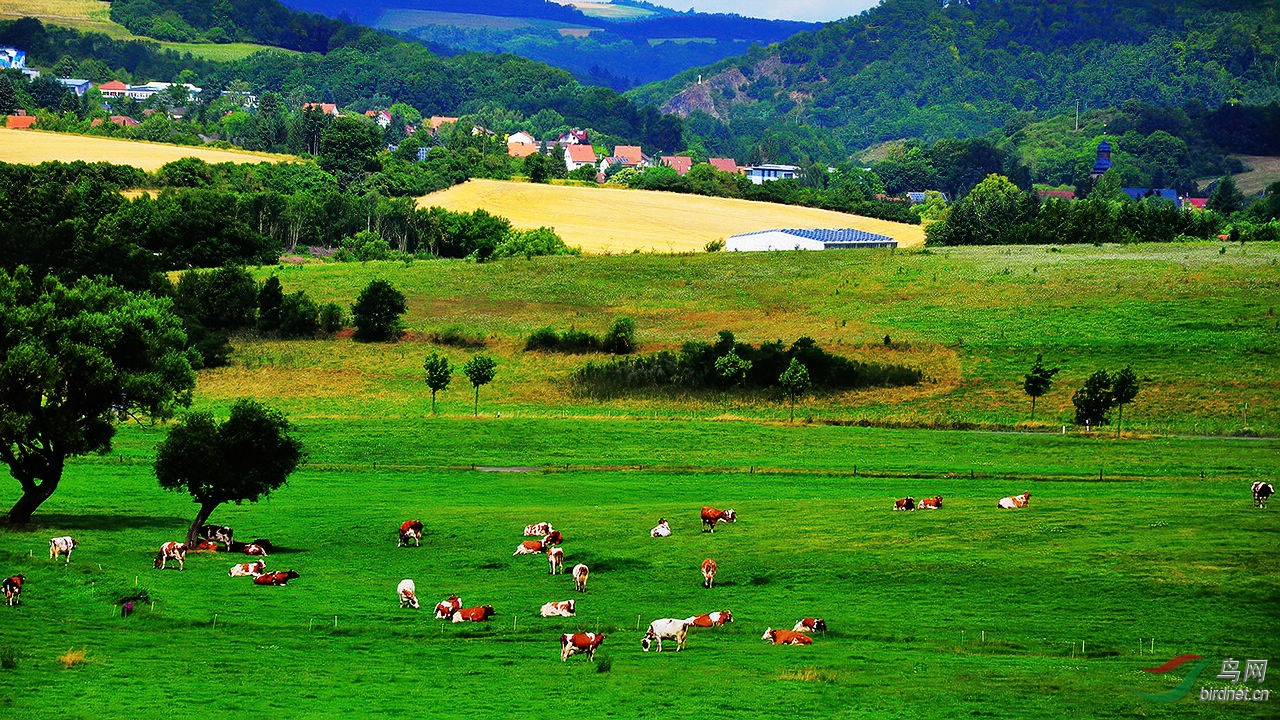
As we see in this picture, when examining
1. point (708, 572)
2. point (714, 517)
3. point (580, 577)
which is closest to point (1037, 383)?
point (714, 517)

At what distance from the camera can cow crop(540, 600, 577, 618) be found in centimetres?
4200

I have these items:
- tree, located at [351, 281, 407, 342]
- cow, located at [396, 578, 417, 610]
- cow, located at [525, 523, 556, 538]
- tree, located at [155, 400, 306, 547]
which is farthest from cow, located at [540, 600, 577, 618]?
tree, located at [351, 281, 407, 342]

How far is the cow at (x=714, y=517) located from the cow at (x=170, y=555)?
1814cm

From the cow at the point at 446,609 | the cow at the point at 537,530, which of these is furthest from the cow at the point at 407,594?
the cow at the point at 537,530

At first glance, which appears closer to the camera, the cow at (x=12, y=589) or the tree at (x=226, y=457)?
the cow at (x=12, y=589)

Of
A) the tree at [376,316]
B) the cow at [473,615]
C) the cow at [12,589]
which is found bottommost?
the cow at [12,589]

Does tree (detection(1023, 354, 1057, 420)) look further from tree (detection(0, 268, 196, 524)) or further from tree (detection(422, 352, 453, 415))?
tree (detection(0, 268, 196, 524))

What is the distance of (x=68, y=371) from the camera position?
56.7m

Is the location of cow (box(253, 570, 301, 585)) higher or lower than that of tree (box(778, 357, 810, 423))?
lower

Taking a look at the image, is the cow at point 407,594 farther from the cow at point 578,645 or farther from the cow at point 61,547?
the cow at point 61,547

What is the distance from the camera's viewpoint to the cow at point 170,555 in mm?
48812

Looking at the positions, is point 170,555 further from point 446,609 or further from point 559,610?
point 559,610

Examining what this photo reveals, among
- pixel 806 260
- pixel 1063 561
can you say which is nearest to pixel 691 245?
pixel 806 260

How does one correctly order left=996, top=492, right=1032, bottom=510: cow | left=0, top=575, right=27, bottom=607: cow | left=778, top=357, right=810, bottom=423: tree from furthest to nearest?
left=778, top=357, right=810, bottom=423: tree
left=996, top=492, right=1032, bottom=510: cow
left=0, top=575, right=27, bottom=607: cow
